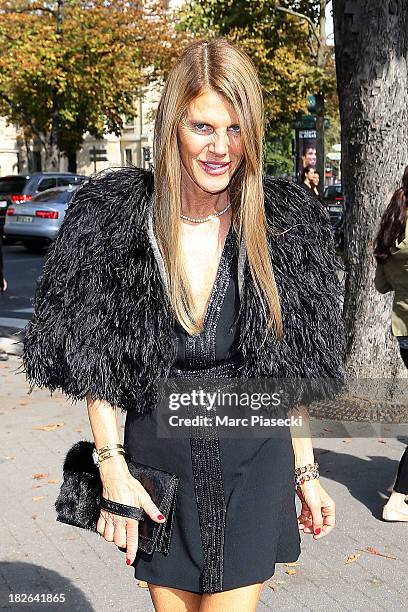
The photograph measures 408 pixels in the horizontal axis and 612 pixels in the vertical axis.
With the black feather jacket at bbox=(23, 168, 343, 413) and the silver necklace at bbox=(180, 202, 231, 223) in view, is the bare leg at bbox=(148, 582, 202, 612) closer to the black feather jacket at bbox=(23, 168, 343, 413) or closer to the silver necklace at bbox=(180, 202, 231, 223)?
the black feather jacket at bbox=(23, 168, 343, 413)

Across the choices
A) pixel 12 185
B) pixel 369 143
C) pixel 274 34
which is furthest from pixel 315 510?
pixel 274 34

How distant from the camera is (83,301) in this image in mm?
2410

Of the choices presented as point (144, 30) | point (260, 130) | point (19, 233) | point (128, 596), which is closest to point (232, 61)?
point (260, 130)

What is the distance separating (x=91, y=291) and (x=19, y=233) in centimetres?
2102

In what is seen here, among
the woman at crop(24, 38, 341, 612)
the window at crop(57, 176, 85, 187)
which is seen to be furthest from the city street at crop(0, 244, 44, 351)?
the woman at crop(24, 38, 341, 612)

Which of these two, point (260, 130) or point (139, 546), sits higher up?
point (260, 130)

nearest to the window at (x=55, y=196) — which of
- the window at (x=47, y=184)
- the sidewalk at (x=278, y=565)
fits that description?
the window at (x=47, y=184)

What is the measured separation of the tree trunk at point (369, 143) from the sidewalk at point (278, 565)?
3.70 feet

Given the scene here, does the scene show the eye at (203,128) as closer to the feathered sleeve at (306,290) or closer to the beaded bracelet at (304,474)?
the feathered sleeve at (306,290)

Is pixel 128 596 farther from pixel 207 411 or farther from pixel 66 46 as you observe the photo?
pixel 66 46

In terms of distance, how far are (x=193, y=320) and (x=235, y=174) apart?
39 centimetres

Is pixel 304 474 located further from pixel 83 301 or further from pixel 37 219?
pixel 37 219

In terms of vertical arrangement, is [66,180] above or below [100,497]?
above

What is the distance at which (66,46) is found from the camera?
3309cm
